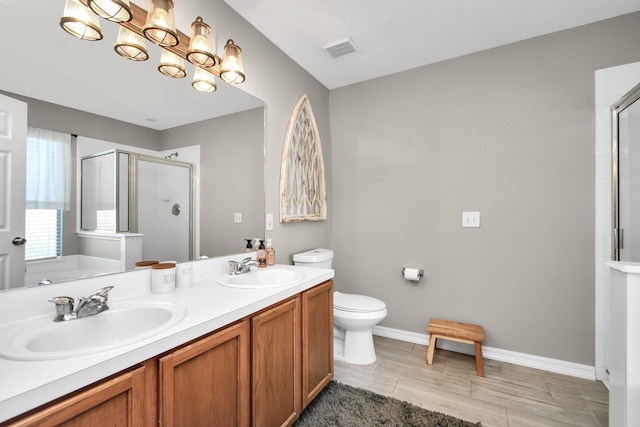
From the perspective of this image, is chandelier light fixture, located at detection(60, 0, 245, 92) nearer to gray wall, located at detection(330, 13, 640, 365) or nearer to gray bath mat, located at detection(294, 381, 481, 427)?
gray wall, located at detection(330, 13, 640, 365)

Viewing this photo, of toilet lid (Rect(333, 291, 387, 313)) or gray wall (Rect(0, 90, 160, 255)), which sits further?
toilet lid (Rect(333, 291, 387, 313))

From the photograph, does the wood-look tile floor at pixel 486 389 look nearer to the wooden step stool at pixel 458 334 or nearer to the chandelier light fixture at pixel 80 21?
the wooden step stool at pixel 458 334

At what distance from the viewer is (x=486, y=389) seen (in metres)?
1.92

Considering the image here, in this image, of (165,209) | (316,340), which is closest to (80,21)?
(165,209)

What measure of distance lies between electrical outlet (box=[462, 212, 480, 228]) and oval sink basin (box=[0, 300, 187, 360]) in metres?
2.16

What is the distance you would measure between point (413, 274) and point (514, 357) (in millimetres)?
941

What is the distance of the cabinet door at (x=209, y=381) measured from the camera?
897mm

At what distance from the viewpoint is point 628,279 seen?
4.16 feet

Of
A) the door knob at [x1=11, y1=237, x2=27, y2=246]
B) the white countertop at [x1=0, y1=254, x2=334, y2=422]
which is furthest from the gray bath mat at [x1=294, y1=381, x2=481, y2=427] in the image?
the door knob at [x1=11, y1=237, x2=27, y2=246]

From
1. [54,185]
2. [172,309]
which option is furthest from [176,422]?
[54,185]

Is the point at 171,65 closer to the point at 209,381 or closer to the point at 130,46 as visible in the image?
the point at 130,46

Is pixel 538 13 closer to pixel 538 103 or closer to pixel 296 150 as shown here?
pixel 538 103

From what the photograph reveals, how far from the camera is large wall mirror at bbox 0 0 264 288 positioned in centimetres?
103

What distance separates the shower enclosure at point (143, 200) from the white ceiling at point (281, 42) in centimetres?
21
